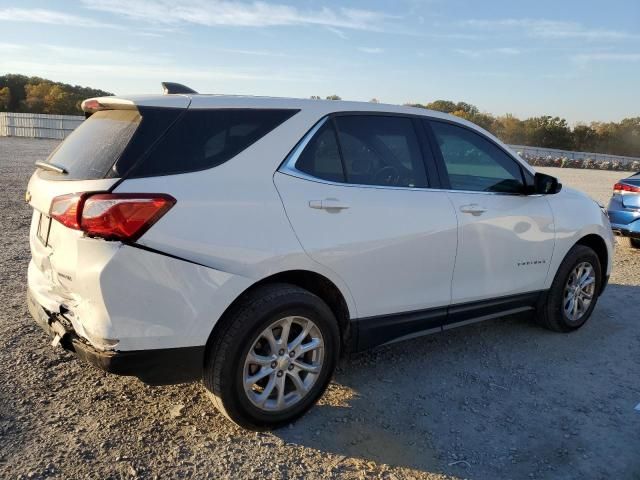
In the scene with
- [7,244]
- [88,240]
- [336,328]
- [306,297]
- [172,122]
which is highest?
[172,122]

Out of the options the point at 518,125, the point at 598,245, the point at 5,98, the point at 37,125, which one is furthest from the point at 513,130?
the point at 598,245

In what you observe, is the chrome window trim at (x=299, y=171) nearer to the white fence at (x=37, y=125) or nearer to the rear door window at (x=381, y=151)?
the rear door window at (x=381, y=151)

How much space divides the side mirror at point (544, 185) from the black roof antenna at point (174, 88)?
2.72 meters

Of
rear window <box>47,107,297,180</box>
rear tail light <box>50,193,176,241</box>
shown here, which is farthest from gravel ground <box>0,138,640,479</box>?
rear window <box>47,107,297,180</box>

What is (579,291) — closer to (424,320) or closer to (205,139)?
(424,320)

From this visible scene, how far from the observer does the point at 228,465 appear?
112 inches

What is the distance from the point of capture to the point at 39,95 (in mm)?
58844

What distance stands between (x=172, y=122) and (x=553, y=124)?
210ft

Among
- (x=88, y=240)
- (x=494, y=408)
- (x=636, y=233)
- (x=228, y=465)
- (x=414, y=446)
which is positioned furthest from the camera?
(x=636, y=233)

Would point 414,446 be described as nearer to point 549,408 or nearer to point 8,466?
point 549,408

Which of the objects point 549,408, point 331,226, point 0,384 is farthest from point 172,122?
point 549,408

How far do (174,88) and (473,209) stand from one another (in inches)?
85.2

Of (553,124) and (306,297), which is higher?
(553,124)

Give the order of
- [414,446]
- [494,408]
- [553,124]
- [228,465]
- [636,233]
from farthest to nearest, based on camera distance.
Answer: [553,124]
[636,233]
[494,408]
[414,446]
[228,465]
